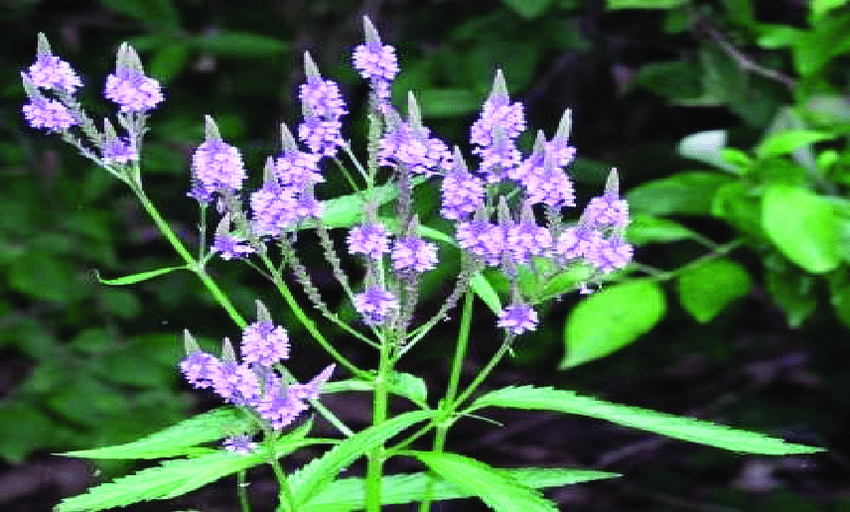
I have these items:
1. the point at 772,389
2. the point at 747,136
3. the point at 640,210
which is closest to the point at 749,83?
the point at 747,136

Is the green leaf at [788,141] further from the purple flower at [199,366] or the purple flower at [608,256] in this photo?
the purple flower at [199,366]

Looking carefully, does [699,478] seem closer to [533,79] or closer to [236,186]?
[533,79]

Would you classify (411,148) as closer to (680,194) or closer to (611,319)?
(611,319)

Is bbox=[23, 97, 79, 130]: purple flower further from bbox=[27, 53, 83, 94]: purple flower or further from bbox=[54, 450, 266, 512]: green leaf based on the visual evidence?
bbox=[54, 450, 266, 512]: green leaf

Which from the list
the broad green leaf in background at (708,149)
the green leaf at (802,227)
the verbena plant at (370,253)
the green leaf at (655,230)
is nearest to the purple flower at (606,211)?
the verbena plant at (370,253)

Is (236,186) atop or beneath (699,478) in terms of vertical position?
atop

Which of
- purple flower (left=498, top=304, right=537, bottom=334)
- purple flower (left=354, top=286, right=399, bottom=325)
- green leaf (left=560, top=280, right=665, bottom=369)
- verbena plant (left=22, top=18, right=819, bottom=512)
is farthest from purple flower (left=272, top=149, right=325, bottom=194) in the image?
green leaf (left=560, top=280, right=665, bottom=369)
